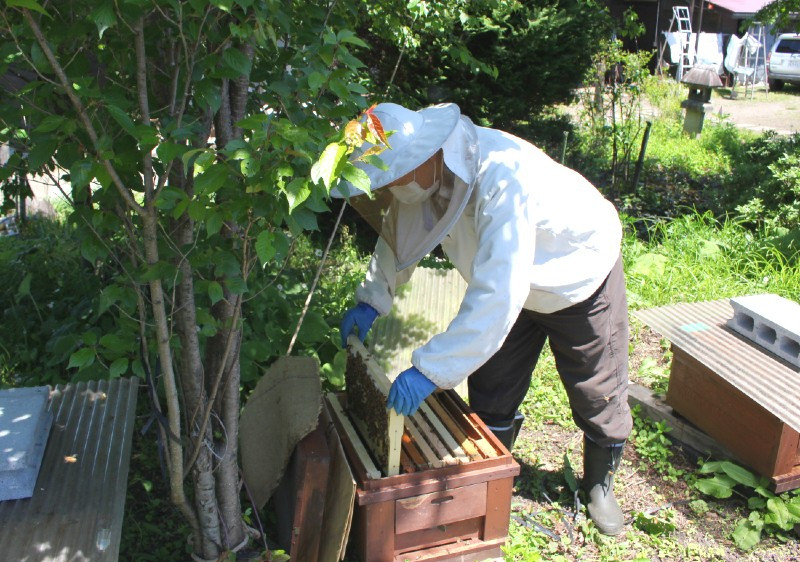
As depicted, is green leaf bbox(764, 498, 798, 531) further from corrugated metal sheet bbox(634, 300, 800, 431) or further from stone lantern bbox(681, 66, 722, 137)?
stone lantern bbox(681, 66, 722, 137)

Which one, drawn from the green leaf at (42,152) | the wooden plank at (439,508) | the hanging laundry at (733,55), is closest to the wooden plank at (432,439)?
the wooden plank at (439,508)

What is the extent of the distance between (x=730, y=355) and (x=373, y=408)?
68.4 inches

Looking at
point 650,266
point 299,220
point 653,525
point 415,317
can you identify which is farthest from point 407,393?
point 650,266

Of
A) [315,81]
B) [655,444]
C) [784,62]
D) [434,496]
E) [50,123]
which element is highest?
[784,62]

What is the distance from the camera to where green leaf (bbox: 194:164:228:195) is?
1592 mm

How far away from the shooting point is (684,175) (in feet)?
25.6

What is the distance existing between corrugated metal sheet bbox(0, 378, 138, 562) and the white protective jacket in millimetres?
1001

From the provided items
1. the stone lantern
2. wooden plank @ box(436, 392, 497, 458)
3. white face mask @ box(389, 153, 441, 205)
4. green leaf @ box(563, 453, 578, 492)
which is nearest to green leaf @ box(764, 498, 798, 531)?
green leaf @ box(563, 453, 578, 492)

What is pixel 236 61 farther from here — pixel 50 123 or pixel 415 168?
pixel 415 168

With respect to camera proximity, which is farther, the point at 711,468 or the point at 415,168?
the point at 711,468

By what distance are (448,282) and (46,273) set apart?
94.2 inches

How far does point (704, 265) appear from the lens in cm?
521

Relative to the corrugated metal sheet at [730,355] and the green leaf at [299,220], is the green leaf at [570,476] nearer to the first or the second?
the corrugated metal sheet at [730,355]

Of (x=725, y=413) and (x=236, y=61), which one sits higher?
(x=236, y=61)
